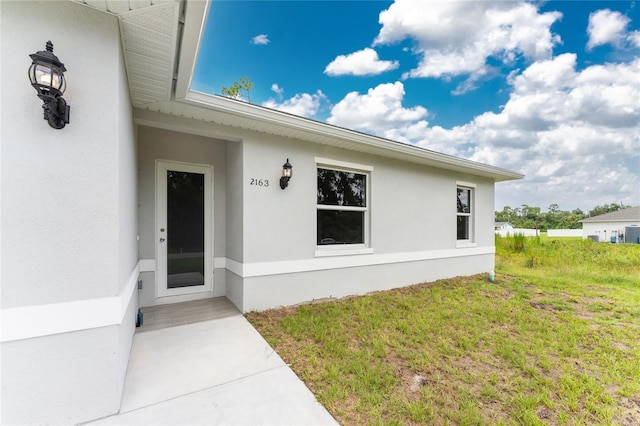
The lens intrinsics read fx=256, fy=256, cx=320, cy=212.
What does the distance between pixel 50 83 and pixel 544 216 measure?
6701cm

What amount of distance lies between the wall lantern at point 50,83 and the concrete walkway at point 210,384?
2240mm

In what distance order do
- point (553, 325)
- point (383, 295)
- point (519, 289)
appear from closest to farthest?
point (553, 325)
point (383, 295)
point (519, 289)

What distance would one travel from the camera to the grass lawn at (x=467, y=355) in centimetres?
221

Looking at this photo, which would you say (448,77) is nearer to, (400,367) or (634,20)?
(634,20)

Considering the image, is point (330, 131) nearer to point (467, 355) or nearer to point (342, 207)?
point (342, 207)

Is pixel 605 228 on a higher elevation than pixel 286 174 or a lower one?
lower

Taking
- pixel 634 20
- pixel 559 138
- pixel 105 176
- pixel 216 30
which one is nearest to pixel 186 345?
pixel 105 176

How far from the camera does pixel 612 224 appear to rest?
1210 inches

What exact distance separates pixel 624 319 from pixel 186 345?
6878 millimetres

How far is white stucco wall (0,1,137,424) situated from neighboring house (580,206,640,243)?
40.2 m

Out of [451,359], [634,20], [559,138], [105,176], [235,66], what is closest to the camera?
[105,176]

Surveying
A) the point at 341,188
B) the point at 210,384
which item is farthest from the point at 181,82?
the point at 341,188

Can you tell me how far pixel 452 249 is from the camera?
7020mm

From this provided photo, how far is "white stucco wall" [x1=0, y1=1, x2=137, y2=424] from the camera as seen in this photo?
1728mm
